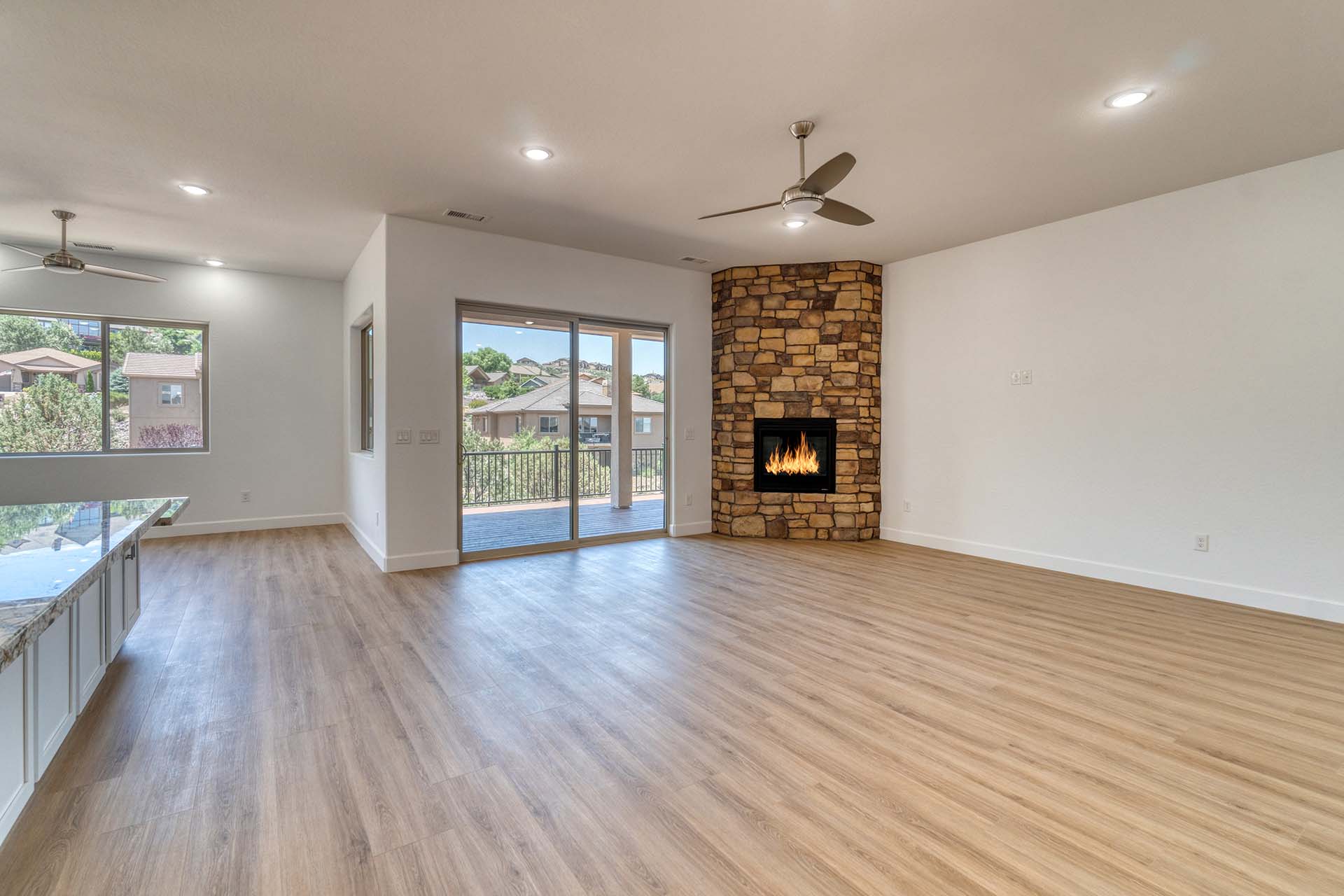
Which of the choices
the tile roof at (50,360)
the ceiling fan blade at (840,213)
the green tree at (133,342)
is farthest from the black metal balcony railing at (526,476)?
the tile roof at (50,360)

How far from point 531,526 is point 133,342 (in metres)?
4.66

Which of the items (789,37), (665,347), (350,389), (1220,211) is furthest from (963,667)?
(350,389)

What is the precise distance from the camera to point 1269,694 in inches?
107

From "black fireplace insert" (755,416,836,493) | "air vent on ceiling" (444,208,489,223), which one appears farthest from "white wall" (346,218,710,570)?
"black fireplace insert" (755,416,836,493)

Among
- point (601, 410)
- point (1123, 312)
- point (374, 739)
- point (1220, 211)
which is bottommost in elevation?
point (374, 739)

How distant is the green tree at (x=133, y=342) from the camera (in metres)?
6.12

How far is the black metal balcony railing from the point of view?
548cm

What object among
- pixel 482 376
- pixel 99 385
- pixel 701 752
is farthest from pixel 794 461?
pixel 99 385

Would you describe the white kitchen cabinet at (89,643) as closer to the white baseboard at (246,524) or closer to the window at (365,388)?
the window at (365,388)

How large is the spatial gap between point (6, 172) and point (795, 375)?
6319mm

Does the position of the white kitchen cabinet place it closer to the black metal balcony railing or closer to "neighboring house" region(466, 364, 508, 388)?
the black metal balcony railing

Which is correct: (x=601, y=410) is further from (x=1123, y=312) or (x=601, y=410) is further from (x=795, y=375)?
(x=1123, y=312)

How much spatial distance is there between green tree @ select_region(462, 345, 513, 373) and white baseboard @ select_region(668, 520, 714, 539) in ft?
8.02

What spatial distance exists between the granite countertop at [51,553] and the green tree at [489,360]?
99.0 inches
